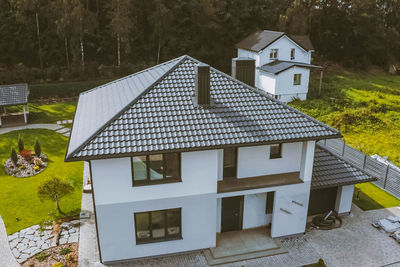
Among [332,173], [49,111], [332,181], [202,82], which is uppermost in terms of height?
[202,82]

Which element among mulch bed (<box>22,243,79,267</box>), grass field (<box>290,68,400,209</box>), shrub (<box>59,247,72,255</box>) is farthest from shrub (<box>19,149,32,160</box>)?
grass field (<box>290,68,400,209</box>)

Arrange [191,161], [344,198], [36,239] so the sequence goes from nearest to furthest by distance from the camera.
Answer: [191,161] → [36,239] → [344,198]

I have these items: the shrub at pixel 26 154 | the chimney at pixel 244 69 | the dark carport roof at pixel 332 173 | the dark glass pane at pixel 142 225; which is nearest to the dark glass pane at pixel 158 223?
the dark glass pane at pixel 142 225

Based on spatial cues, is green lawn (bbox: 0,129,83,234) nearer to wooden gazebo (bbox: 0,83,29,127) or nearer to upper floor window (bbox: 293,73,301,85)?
wooden gazebo (bbox: 0,83,29,127)

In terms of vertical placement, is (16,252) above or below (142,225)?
below

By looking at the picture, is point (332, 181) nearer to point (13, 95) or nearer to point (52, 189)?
point (52, 189)

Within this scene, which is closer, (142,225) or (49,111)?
(142,225)

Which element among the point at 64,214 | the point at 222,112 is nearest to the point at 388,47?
the point at 222,112

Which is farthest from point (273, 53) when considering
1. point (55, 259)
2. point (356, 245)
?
point (55, 259)
